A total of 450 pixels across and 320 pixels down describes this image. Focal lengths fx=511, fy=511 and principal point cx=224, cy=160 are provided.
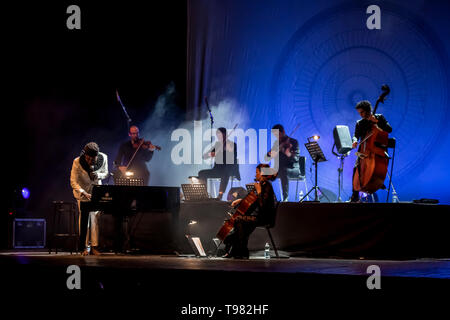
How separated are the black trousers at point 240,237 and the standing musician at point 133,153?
3.02 metres

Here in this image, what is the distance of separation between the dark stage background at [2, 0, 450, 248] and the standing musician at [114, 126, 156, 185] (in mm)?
1730

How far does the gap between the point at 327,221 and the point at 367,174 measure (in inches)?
34.0

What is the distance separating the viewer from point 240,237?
22.7 ft

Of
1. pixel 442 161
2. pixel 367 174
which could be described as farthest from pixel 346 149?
pixel 442 161

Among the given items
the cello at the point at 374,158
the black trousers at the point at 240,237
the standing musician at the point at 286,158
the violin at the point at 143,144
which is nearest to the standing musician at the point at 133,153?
the violin at the point at 143,144

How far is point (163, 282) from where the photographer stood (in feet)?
14.1

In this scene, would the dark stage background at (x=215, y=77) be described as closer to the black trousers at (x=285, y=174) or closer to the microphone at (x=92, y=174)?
the black trousers at (x=285, y=174)

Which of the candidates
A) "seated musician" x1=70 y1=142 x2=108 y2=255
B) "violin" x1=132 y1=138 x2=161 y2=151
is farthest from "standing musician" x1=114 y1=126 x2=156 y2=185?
"seated musician" x1=70 y1=142 x2=108 y2=255

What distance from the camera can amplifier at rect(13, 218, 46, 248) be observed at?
10.1 metres

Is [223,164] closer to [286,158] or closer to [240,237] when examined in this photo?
[286,158]

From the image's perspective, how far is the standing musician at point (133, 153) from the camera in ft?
30.7

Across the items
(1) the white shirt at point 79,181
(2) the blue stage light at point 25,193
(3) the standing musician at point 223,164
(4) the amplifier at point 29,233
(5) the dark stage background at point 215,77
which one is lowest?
(4) the amplifier at point 29,233

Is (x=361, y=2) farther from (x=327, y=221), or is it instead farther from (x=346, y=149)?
(x=327, y=221)
